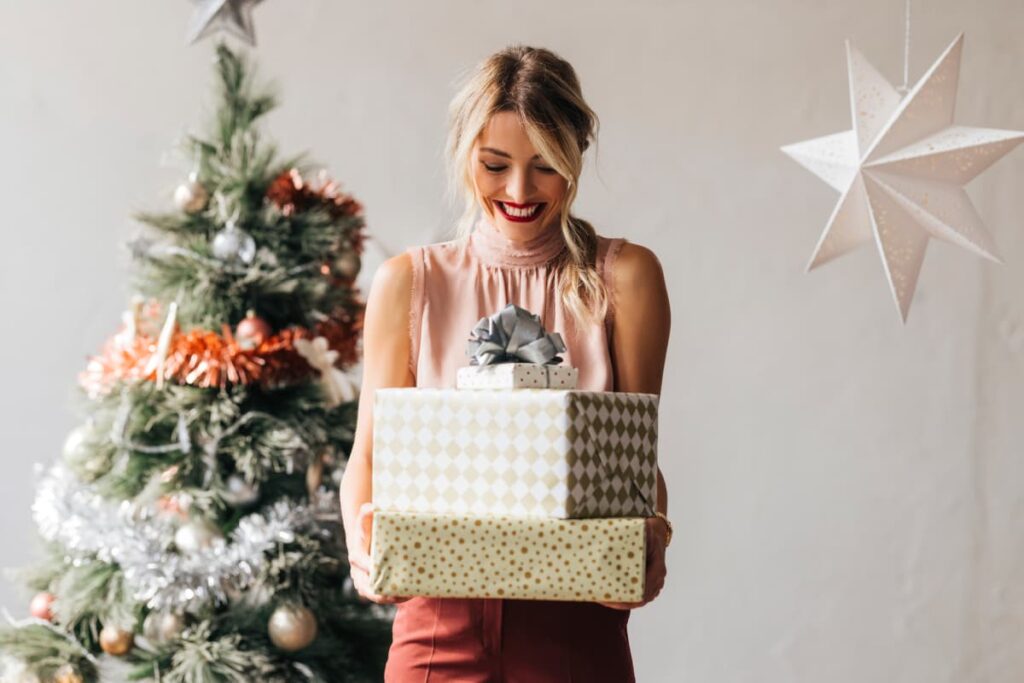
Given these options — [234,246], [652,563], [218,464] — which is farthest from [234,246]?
[652,563]

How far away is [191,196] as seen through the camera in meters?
2.15

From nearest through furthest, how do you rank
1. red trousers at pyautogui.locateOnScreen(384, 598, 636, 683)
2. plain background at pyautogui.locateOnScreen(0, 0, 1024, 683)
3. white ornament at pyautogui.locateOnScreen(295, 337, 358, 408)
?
1. red trousers at pyautogui.locateOnScreen(384, 598, 636, 683)
2. white ornament at pyautogui.locateOnScreen(295, 337, 358, 408)
3. plain background at pyautogui.locateOnScreen(0, 0, 1024, 683)

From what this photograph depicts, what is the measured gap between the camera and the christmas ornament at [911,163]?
2.11 m

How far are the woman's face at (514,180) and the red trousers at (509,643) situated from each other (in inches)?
16.0

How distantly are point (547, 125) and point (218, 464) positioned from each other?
1022 millimetres

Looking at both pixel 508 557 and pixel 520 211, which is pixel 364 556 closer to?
pixel 508 557

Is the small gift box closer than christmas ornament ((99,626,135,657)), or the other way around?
the small gift box

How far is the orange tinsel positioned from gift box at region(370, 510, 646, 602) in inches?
36.4

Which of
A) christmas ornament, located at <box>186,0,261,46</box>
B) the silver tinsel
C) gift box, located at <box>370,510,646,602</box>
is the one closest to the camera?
gift box, located at <box>370,510,646,602</box>

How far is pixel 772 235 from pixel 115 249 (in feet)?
5.05

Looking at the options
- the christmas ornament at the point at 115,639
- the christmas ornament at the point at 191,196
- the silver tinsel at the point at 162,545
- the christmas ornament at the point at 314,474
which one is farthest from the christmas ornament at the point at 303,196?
the christmas ornament at the point at 115,639

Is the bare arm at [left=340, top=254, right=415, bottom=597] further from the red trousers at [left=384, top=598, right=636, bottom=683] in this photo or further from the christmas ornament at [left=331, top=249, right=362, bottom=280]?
the christmas ornament at [left=331, top=249, right=362, bottom=280]

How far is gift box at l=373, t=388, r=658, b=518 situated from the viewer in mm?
1194

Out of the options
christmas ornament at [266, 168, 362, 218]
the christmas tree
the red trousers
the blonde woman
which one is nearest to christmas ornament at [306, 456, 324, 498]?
the christmas tree
